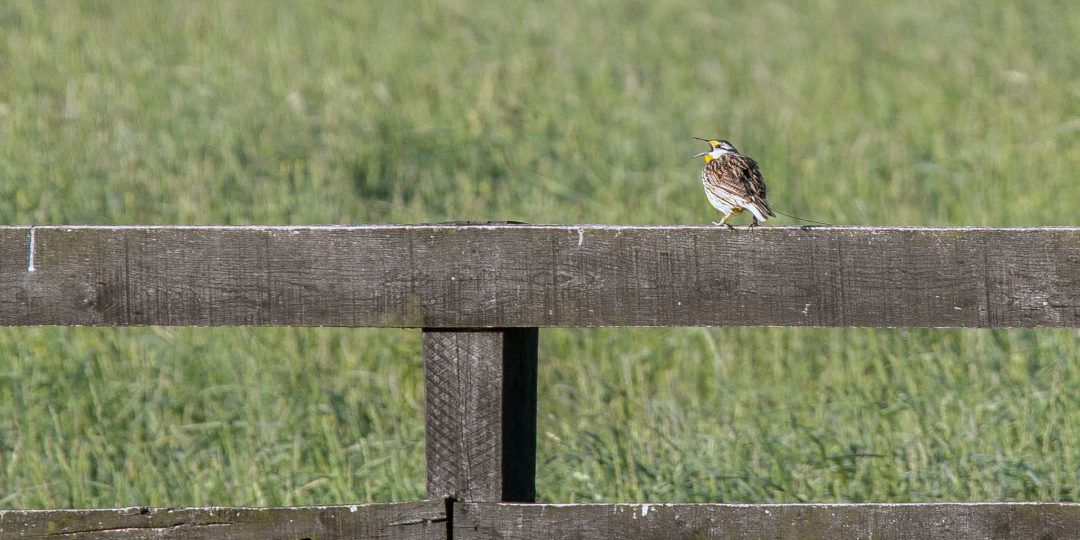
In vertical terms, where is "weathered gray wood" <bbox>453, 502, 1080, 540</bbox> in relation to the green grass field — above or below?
below

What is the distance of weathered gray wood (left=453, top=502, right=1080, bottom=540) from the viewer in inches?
105

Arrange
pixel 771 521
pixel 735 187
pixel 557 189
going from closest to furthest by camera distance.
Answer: pixel 771 521, pixel 735 187, pixel 557 189

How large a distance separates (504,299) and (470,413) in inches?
10.6

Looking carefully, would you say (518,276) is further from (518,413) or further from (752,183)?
(752,183)

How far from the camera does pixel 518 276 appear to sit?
2.78m

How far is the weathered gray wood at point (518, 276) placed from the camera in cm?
271

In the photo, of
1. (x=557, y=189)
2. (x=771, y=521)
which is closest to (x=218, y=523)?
(x=771, y=521)

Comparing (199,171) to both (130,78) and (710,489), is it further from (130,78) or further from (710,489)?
(710,489)

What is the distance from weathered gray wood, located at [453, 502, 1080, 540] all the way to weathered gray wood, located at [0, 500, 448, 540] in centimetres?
19

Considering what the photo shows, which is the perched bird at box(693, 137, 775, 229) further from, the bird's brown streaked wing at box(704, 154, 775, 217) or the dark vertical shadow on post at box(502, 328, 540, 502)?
the dark vertical shadow on post at box(502, 328, 540, 502)

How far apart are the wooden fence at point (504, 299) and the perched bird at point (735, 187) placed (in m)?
1.64

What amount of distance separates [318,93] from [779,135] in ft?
11.9

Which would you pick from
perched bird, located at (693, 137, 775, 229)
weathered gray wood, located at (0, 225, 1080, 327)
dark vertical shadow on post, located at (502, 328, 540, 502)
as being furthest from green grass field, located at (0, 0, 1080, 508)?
perched bird, located at (693, 137, 775, 229)

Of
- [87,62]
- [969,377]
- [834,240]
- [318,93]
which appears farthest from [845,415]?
[87,62]
